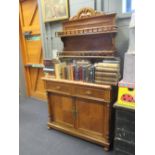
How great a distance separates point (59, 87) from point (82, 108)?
1.53 feet

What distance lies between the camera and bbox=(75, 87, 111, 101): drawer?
1.88 meters

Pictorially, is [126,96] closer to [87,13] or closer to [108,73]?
[108,73]

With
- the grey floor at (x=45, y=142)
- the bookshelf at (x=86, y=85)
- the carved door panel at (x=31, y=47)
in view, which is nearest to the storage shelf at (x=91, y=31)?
the bookshelf at (x=86, y=85)

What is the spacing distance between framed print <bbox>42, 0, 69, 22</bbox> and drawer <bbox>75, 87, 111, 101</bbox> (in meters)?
1.39

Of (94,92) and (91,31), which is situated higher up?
(91,31)

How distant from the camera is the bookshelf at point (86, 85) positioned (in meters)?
1.96

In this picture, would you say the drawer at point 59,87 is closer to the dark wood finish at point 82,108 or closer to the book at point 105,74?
the dark wood finish at point 82,108

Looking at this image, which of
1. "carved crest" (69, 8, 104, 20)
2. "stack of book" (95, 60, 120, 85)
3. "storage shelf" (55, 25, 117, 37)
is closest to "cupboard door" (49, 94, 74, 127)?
"stack of book" (95, 60, 120, 85)

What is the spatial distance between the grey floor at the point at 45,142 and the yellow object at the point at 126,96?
822 millimetres

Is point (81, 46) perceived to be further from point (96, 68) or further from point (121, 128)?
point (121, 128)

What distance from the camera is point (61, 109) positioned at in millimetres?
2385

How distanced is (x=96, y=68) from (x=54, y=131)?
132 cm

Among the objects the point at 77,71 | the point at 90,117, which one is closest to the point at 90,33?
the point at 77,71
